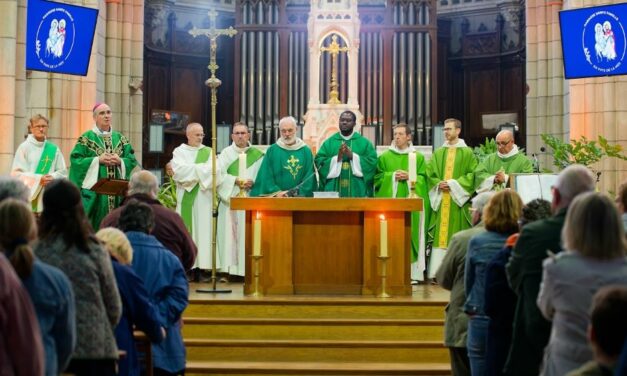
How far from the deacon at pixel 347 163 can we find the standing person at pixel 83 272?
224 inches

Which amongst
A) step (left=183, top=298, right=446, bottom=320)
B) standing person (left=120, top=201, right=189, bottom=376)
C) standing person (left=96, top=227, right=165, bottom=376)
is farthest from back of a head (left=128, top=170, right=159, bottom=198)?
step (left=183, top=298, right=446, bottom=320)

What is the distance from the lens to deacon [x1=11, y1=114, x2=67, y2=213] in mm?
9656

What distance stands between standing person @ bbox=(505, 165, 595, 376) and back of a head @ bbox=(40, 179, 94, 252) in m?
1.87

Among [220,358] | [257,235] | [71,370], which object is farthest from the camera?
[257,235]

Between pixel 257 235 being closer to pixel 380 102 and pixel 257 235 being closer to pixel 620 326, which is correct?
pixel 620 326

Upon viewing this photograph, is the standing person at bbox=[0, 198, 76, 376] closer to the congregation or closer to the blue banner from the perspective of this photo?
the congregation

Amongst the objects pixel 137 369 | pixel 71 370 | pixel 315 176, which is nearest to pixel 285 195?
pixel 315 176

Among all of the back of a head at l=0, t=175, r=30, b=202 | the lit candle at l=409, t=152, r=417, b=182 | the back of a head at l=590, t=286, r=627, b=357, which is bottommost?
Result: the back of a head at l=590, t=286, r=627, b=357

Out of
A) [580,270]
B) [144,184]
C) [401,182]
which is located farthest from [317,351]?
[580,270]

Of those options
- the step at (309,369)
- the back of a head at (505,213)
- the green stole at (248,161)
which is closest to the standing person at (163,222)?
the step at (309,369)

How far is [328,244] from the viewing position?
31.2 feet

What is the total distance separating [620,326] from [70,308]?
1.96m

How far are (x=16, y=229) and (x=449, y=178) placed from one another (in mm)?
7258

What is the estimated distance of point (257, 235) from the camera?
30.0 ft
